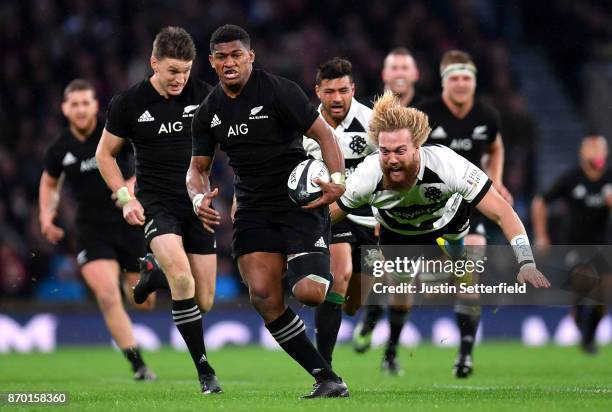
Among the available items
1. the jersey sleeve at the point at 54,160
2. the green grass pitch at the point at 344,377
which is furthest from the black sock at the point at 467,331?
the jersey sleeve at the point at 54,160

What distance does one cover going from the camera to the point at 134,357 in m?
11.0

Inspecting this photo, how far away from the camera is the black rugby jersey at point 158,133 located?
30.5 ft

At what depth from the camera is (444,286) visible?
10.9 m

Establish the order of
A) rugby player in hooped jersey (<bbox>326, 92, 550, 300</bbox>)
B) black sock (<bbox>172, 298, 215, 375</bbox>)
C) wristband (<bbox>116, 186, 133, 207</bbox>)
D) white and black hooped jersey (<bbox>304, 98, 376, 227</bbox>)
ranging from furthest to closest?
white and black hooped jersey (<bbox>304, 98, 376, 227</bbox>)
wristband (<bbox>116, 186, 133, 207</bbox>)
black sock (<bbox>172, 298, 215, 375</bbox>)
rugby player in hooped jersey (<bbox>326, 92, 550, 300</bbox>)

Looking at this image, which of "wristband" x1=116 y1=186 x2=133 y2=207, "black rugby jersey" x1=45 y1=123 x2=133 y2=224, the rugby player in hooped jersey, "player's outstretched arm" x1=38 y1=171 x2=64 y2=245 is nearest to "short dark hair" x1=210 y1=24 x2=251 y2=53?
the rugby player in hooped jersey

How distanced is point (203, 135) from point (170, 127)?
137cm

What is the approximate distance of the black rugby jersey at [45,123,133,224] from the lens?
38.6 ft

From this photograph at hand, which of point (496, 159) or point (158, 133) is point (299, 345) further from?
point (496, 159)

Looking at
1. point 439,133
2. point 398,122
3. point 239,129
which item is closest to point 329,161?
point 398,122

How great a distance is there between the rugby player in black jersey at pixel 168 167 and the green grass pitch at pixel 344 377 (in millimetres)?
772

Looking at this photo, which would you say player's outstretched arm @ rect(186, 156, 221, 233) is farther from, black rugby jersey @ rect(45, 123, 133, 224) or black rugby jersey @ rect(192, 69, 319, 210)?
black rugby jersey @ rect(45, 123, 133, 224)

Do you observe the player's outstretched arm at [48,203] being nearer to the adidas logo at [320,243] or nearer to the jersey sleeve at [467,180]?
the adidas logo at [320,243]

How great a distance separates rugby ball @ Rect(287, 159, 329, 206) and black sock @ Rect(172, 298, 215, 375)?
1534 millimetres

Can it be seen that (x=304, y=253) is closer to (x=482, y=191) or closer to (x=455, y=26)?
(x=482, y=191)
